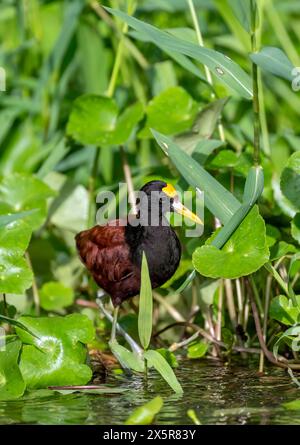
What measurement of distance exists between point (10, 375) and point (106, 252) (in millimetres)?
948

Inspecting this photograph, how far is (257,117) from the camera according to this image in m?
3.88

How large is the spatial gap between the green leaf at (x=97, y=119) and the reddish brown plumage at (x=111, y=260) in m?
0.44

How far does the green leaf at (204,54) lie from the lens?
388 cm

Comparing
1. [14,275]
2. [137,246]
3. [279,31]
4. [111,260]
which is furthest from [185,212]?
[279,31]

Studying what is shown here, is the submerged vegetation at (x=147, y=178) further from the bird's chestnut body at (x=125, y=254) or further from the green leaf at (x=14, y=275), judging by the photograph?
the bird's chestnut body at (x=125, y=254)

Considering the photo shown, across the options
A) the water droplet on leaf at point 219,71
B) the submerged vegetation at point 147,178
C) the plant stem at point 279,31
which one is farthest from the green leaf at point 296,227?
the plant stem at point 279,31

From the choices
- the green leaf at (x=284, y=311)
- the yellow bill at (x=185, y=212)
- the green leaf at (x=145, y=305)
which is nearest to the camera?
the green leaf at (x=145, y=305)

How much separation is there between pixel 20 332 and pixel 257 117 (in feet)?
3.82

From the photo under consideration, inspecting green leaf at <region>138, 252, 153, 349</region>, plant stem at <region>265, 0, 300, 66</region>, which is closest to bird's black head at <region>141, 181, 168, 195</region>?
green leaf at <region>138, 252, 153, 349</region>

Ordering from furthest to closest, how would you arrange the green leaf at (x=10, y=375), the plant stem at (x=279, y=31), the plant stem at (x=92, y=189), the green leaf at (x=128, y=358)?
the plant stem at (x=279, y=31)
the plant stem at (x=92, y=189)
the green leaf at (x=128, y=358)
the green leaf at (x=10, y=375)

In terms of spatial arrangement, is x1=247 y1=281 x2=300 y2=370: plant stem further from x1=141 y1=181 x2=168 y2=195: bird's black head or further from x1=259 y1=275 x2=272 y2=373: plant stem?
x1=141 y1=181 x2=168 y2=195: bird's black head

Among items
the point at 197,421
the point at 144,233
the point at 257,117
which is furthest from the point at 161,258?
the point at 197,421

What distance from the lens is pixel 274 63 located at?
3.78 m

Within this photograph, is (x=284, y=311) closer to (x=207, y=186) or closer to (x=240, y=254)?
(x=240, y=254)
